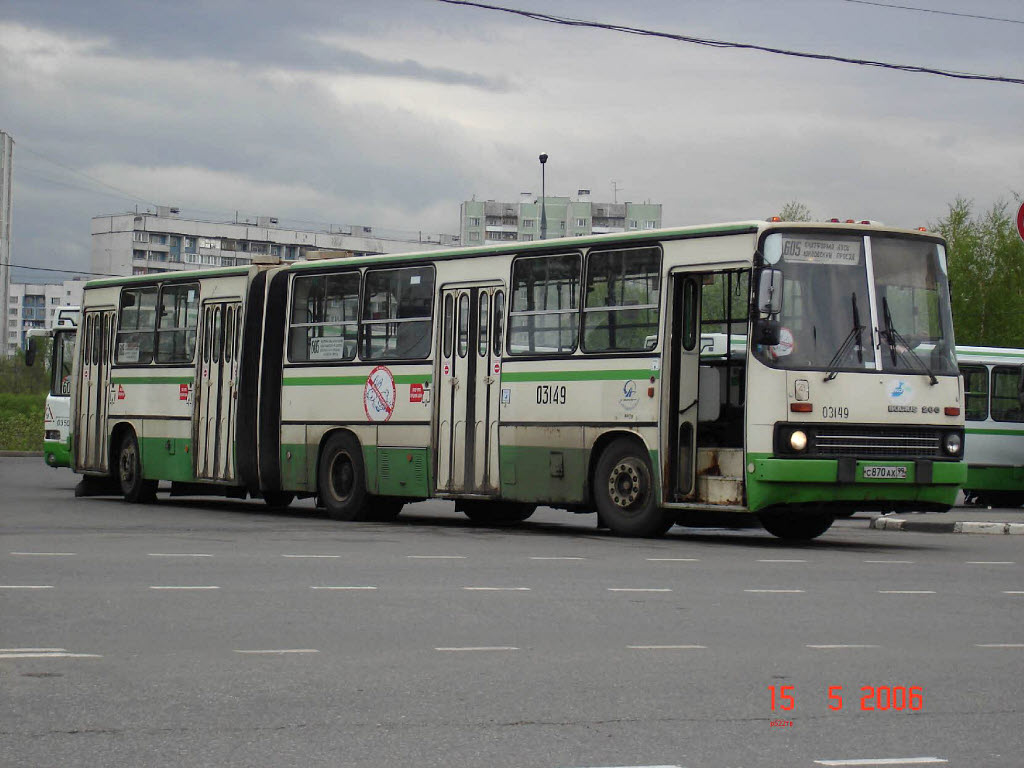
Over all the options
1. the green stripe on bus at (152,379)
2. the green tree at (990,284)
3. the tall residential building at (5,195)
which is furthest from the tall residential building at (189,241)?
the green stripe on bus at (152,379)

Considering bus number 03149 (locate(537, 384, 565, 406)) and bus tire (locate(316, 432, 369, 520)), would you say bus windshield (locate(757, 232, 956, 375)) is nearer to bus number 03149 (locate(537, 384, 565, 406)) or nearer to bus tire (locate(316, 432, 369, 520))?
bus number 03149 (locate(537, 384, 565, 406))

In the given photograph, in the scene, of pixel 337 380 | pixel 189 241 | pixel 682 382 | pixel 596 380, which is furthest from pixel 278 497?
pixel 189 241

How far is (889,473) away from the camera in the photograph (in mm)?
17156

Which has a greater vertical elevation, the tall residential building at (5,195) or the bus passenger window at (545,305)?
the tall residential building at (5,195)

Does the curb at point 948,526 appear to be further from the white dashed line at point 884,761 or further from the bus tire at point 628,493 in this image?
the white dashed line at point 884,761

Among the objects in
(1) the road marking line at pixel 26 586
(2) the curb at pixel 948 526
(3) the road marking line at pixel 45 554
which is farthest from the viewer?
(2) the curb at pixel 948 526

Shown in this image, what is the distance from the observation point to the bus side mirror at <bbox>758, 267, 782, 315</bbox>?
A: 16.8 m

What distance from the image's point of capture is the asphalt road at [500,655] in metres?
6.79

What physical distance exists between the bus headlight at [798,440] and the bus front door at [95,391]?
13.1 metres

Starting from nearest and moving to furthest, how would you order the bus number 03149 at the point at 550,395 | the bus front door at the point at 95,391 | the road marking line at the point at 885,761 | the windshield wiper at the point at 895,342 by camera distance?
the road marking line at the point at 885,761 → the windshield wiper at the point at 895,342 → the bus number 03149 at the point at 550,395 → the bus front door at the point at 95,391

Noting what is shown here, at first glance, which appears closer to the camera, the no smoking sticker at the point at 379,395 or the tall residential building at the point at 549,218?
the no smoking sticker at the point at 379,395

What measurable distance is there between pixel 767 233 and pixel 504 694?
10068mm

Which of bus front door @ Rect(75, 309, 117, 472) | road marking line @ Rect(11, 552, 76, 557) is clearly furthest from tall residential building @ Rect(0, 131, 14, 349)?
road marking line @ Rect(11, 552, 76, 557)

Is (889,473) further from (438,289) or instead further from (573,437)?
(438,289)
